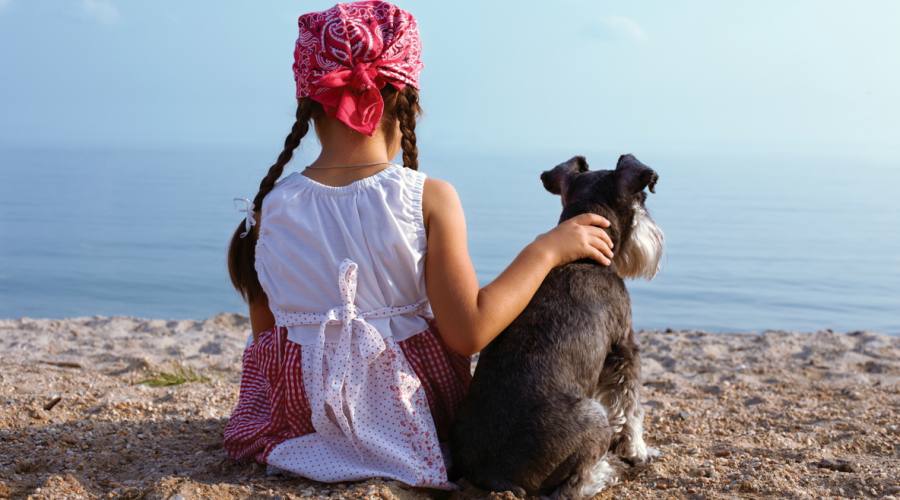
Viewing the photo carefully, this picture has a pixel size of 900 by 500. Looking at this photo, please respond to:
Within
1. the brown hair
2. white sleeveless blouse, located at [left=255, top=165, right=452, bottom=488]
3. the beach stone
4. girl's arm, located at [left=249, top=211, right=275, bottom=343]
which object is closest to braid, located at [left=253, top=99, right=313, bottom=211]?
the brown hair

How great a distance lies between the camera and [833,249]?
22734 millimetres

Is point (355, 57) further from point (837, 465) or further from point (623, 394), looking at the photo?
point (837, 465)

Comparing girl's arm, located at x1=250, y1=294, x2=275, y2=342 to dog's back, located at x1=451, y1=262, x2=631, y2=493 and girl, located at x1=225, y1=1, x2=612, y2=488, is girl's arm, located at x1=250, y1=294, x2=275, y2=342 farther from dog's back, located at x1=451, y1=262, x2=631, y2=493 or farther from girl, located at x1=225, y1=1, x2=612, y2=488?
dog's back, located at x1=451, y1=262, x2=631, y2=493

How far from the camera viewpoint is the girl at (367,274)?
3875mm

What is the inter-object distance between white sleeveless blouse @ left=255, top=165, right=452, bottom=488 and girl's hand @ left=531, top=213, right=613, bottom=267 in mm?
593

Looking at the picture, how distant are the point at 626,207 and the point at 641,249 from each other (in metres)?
0.22

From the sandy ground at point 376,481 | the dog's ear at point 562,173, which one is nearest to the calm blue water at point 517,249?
the sandy ground at point 376,481

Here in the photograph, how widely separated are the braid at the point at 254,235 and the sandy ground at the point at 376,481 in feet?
2.85

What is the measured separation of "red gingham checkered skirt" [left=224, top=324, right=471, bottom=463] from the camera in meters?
4.12

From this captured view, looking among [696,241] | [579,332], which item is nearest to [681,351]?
[579,332]

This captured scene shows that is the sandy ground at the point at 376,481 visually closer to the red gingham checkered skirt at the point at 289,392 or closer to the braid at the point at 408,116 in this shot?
the red gingham checkered skirt at the point at 289,392

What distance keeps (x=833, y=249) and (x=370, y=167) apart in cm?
2112

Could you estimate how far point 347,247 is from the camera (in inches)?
154

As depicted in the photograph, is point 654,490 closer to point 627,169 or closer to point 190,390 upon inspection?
point 627,169
